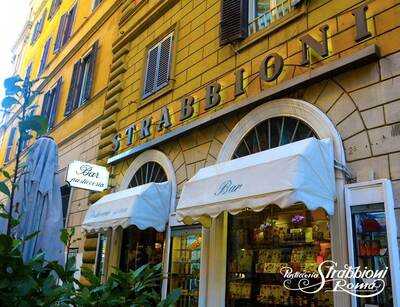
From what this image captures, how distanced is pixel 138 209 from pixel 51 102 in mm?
9653

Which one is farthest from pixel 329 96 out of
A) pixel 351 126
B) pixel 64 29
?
pixel 64 29

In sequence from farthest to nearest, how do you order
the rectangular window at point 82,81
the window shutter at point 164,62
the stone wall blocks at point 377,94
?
the rectangular window at point 82,81, the window shutter at point 164,62, the stone wall blocks at point 377,94

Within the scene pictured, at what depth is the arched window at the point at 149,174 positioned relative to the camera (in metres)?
7.84

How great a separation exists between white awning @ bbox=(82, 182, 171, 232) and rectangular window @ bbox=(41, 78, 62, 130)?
301 inches

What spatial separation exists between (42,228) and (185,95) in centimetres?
354

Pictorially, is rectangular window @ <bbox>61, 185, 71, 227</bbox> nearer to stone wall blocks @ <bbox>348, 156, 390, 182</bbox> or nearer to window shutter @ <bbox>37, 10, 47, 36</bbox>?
stone wall blocks @ <bbox>348, 156, 390, 182</bbox>

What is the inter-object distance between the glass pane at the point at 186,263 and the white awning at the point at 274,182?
1354 mm

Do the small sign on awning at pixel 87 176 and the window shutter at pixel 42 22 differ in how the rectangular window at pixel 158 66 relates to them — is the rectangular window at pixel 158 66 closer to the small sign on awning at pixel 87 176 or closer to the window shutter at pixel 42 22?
the small sign on awning at pixel 87 176

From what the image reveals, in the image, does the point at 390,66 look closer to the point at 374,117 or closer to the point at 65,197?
the point at 374,117

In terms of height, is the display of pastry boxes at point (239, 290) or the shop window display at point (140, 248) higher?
the shop window display at point (140, 248)

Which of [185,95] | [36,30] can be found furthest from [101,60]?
[36,30]

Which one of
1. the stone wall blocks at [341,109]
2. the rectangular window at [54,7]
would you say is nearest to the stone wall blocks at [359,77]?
the stone wall blocks at [341,109]

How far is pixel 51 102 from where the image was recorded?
48.8 ft

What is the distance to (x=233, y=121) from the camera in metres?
6.22
